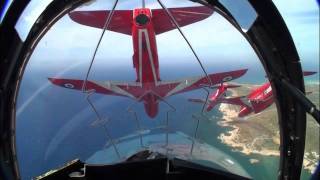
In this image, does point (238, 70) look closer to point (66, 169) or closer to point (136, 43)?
point (136, 43)

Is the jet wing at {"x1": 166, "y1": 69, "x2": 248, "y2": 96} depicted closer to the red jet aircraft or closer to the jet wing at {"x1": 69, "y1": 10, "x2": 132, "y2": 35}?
the red jet aircraft

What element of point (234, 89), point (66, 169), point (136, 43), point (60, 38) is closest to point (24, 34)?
point (66, 169)

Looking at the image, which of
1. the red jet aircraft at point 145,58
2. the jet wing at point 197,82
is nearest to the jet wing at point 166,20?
the red jet aircraft at point 145,58

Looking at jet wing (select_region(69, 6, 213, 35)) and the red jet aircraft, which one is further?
the red jet aircraft

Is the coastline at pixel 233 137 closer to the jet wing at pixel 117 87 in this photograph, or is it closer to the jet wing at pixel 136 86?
the jet wing at pixel 136 86

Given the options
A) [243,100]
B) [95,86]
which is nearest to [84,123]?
[95,86]

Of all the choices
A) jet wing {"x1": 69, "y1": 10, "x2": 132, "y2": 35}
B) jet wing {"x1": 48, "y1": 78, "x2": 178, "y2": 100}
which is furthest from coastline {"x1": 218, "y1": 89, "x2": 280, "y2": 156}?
jet wing {"x1": 69, "y1": 10, "x2": 132, "y2": 35}

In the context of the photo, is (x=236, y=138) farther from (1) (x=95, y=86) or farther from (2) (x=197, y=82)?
(1) (x=95, y=86)
